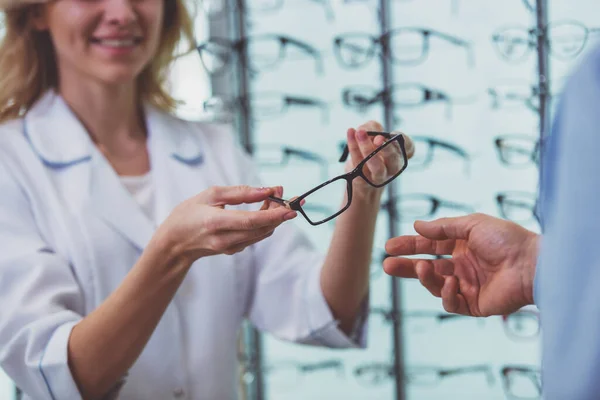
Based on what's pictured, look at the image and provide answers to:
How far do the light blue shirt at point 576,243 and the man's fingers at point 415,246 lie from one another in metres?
0.39

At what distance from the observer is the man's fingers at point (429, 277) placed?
80 cm

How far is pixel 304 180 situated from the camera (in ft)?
6.91

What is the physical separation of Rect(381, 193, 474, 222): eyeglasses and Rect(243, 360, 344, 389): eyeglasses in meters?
0.51

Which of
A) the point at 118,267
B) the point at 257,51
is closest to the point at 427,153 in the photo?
the point at 257,51

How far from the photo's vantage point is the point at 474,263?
0.81 m

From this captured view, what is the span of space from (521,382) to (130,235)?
1.24m

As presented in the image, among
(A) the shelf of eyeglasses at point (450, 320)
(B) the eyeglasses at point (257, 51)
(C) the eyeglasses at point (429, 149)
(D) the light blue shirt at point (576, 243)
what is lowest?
(A) the shelf of eyeglasses at point (450, 320)

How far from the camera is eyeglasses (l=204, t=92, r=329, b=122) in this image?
6.55ft

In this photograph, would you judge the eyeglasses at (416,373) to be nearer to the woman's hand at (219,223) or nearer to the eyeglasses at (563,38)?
the eyeglasses at (563,38)

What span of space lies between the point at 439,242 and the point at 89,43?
59 cm

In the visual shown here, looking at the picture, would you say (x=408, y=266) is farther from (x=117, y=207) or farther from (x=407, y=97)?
(x=407, y=97)

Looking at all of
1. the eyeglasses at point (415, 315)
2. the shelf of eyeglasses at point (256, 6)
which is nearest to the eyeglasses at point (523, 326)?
the eyeglasses at point (415, 315)

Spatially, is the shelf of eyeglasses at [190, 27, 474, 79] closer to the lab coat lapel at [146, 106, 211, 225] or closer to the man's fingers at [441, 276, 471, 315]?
the lab coat lapel at [146, 106, 211, 225]

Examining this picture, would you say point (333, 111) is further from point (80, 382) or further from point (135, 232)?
point (80, 382)
